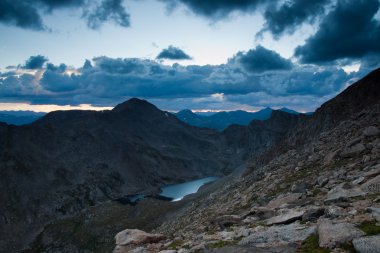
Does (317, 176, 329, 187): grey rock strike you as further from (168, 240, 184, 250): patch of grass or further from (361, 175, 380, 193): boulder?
(168, 240, 184, 250): patch of grass

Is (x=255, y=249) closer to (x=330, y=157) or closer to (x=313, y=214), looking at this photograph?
(x=313, y=214)

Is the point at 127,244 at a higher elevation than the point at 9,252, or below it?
higher

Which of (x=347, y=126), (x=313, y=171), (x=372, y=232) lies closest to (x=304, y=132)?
(x=347, y=126)

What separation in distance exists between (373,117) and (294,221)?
1648 inches

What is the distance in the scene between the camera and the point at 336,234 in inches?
736

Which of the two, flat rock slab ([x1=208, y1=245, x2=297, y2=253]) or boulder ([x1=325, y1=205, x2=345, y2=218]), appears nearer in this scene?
flat rock slab ([x1=208, y1=245, x2=297, y2=253])

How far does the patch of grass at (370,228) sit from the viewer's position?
1835 cm

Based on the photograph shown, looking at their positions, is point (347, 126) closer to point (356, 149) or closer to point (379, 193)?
point (356, 149)

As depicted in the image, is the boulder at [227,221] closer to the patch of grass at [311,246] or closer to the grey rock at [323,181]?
the patch of grass at [311,246]

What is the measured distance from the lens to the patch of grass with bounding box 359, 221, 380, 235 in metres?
18.4

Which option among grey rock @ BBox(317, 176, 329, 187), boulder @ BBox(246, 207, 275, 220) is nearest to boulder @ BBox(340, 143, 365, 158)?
grey rock @ BBox(317, 176, 329, 187)

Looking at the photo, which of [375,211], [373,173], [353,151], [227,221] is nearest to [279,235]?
[375,211]

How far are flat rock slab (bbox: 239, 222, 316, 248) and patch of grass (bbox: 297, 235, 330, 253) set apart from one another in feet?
1.71

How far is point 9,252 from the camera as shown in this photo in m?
168
